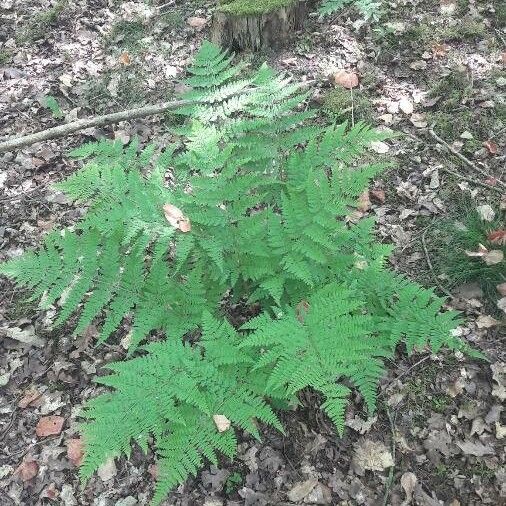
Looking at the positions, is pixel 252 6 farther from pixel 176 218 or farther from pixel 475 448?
pixel 475 448

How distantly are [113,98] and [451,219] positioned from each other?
3.89m

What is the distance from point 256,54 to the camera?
5.77 meters

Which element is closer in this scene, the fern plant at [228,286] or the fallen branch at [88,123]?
the fern plant at [228,286]

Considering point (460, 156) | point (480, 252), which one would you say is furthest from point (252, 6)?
point (480, 252)

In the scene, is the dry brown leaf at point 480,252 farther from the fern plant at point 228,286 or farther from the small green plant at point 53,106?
the small green plant at point 53,106

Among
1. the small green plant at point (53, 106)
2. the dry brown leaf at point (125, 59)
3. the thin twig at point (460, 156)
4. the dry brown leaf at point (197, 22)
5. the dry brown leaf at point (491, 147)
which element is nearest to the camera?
the thin twig at point (460, 156)

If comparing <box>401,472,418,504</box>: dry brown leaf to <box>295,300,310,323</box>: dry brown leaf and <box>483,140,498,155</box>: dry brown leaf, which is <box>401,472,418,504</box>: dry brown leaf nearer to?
<box>295,300,310,323</box>: dry brown leaf

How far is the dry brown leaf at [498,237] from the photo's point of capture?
379 centimetres

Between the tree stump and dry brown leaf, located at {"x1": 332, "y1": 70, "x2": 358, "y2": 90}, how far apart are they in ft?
2.95

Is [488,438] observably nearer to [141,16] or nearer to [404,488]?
[404,488]

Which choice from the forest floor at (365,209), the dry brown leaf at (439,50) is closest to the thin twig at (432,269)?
the forest floor at (365,209)

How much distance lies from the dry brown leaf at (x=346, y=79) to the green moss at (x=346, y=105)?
0.35ft

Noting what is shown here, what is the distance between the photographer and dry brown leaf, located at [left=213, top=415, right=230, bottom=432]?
2754 mm

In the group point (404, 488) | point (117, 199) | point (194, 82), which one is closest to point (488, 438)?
point (404, 488)
